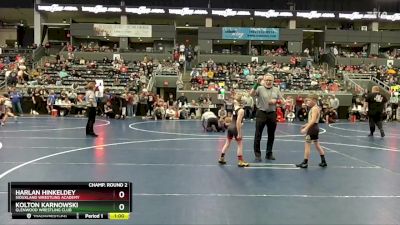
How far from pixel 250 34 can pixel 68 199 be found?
3885 cm

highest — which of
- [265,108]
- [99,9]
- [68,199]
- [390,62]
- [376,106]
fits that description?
[99,9]

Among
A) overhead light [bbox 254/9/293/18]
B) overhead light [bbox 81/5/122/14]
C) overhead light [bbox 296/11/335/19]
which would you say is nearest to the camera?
overhead light [bbox 81/5/122/14]

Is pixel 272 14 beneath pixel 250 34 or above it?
above

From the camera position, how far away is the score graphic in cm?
295

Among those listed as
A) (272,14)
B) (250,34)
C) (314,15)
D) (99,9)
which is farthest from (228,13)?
(99,9)

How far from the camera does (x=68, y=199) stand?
9.68 ft

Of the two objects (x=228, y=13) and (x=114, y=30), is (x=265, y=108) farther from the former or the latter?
(x=114, y=30)

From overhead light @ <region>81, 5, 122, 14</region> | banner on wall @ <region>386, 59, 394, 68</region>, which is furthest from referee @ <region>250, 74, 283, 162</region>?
overhead light @ <region>81, 5, 122, 14</region>

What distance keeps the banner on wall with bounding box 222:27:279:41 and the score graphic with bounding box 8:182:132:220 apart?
38325 mm

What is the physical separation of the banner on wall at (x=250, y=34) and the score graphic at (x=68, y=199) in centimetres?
3833

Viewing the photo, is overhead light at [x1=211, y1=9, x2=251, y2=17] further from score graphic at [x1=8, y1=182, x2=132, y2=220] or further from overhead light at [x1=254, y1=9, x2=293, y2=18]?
score graphic at [x1=8, y1=182, x2=132, y2=220]

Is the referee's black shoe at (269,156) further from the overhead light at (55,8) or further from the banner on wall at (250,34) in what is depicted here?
the overhead light at (55,8)

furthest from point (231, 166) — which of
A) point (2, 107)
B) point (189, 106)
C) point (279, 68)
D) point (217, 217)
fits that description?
point (279, 68)

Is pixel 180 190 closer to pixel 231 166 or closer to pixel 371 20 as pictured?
pixel 231 166
